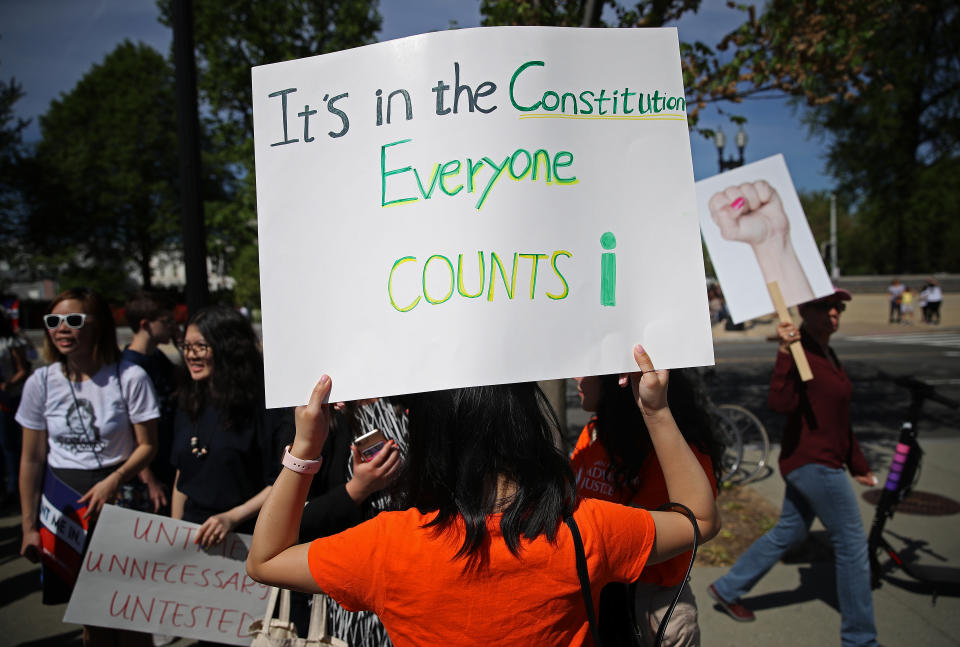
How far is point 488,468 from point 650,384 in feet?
1.38

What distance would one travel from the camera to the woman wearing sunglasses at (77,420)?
111 inches

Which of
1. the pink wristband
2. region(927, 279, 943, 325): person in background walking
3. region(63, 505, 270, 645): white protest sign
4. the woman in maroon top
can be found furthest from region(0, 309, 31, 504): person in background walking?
region(927, 279, 943, 325): person in background walking

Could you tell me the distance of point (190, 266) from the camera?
11.5ft

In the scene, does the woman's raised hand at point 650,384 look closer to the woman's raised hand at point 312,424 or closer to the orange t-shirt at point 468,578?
the orange t-shirt at point 468,578

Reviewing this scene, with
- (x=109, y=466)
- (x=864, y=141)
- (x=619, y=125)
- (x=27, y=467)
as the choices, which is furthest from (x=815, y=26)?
(x=864, y=141)

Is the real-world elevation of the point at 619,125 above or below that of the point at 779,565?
above

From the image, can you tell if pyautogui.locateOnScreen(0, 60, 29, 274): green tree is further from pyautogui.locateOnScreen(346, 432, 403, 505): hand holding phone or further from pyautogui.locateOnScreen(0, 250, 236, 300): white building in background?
pyautogui.locateOnScreen(346, 432, 403, 505): hand holding phone

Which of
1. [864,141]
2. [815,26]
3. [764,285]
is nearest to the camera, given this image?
[764,285]

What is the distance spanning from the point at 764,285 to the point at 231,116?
19704 millimetres

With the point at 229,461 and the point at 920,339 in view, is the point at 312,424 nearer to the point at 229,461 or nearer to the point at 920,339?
the point at 229,461

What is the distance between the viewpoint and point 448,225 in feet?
4.62

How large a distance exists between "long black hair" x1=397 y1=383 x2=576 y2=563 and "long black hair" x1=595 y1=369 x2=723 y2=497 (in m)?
0.55

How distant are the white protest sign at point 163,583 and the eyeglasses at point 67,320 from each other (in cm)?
95

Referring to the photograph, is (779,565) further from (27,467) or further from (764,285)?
(27,467)
